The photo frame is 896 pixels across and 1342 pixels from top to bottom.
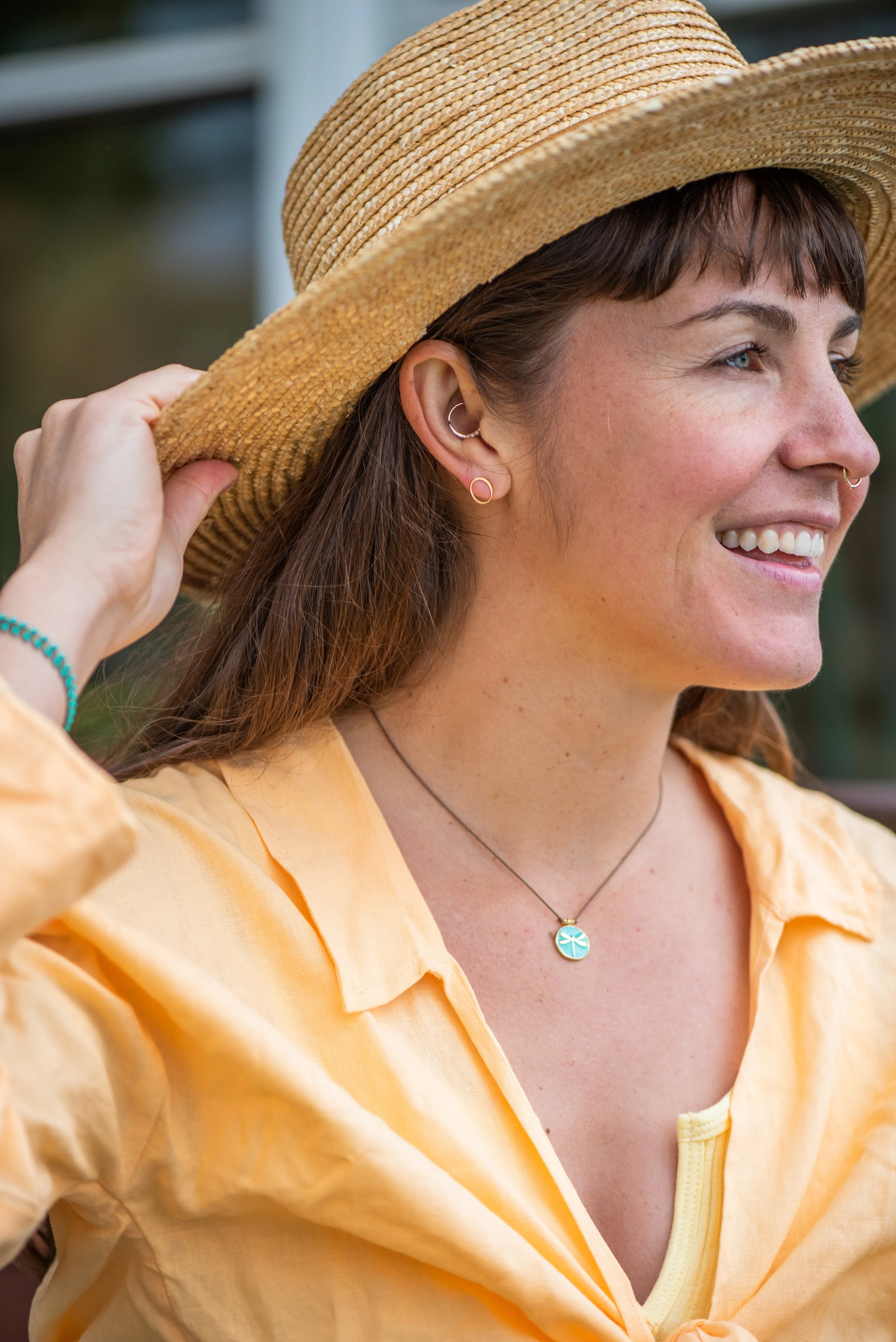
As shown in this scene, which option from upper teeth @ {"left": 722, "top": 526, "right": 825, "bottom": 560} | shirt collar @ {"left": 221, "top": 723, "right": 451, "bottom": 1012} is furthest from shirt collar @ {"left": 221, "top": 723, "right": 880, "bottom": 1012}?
upper teeth @ {"left": 722, "top": 526, "right": 825, "bottom": 560}

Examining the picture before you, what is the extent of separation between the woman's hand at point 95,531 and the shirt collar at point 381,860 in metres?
0.30

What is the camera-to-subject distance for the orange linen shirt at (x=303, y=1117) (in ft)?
3.77

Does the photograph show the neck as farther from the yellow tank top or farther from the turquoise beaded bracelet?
the turquoise beaded bracelet

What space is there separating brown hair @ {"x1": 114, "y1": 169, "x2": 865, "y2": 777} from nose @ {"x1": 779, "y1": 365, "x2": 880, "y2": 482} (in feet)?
0.40

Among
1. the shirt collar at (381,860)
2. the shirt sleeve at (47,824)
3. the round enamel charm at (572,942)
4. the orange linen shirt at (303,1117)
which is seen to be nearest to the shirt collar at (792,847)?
the shirt collar at (381,860)

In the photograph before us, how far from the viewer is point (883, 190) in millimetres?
1569

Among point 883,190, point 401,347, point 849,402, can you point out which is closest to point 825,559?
point 849,402

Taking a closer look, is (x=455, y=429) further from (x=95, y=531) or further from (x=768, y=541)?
(x=95, y=531)

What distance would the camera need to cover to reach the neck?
1566mm

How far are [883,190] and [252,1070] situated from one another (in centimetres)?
132

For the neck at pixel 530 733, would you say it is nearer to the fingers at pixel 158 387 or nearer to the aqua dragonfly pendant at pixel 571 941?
the aqua dragonfly pendant at pixel 571 941

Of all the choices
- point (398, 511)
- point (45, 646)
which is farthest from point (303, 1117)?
point (398, 511)

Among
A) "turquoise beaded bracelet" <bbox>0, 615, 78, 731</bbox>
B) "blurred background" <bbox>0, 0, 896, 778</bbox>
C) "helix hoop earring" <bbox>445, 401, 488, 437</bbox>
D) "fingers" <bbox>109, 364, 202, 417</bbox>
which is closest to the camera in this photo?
"turquoise beaded bracelet" <bbox>0, 615, 78, 731</bbox>

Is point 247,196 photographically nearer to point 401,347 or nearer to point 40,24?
point 40,24
